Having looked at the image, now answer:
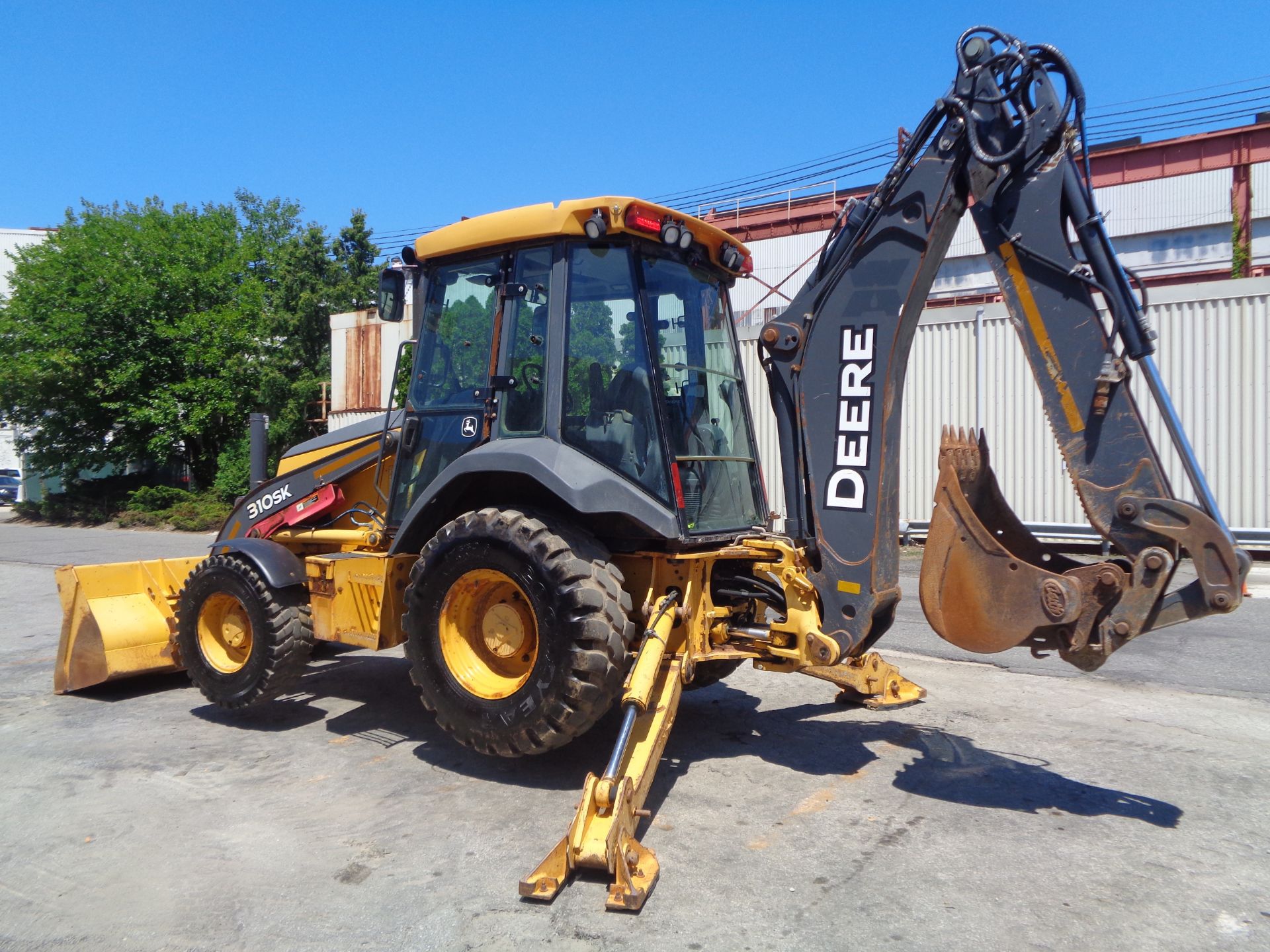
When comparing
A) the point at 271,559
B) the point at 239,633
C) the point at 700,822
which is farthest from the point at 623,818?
the point at 239,633

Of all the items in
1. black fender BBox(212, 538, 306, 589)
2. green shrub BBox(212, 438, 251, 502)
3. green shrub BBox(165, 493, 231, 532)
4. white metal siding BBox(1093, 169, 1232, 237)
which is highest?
white metal siding BBox(1093, 169, 1232, 237)

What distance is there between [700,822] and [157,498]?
2594 centimetres

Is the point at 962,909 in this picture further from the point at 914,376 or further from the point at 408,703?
the point at 914,376

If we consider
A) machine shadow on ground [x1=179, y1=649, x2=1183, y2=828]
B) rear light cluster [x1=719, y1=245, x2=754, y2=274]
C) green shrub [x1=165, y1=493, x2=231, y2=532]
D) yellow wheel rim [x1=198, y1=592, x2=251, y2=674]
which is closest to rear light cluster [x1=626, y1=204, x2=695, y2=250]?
rear light cluster [x1=719, y1=245, x2=754, y2=274]

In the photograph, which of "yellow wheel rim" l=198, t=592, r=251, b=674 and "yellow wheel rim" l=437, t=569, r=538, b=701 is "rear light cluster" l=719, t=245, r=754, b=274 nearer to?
"yellow wheel rim" l=437, t=569, r=538, b=701

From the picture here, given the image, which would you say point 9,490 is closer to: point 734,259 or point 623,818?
point 734,259

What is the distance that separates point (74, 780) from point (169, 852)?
1.35m

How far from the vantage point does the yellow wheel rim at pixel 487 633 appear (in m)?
4.86

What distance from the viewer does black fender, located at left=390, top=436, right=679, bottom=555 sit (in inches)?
180

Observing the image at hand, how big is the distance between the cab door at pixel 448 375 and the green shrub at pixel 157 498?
22993mm

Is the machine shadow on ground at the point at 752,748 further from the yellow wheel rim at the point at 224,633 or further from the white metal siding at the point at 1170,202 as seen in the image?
the white metal siding at the point at 1170,202

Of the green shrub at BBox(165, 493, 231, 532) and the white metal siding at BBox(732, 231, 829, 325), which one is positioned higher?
the white metal siding at BBox(732, 231, 829, 325)

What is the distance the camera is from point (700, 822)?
4.32 meters

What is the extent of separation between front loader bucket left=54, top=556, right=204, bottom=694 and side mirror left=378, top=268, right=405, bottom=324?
2.45 metres
